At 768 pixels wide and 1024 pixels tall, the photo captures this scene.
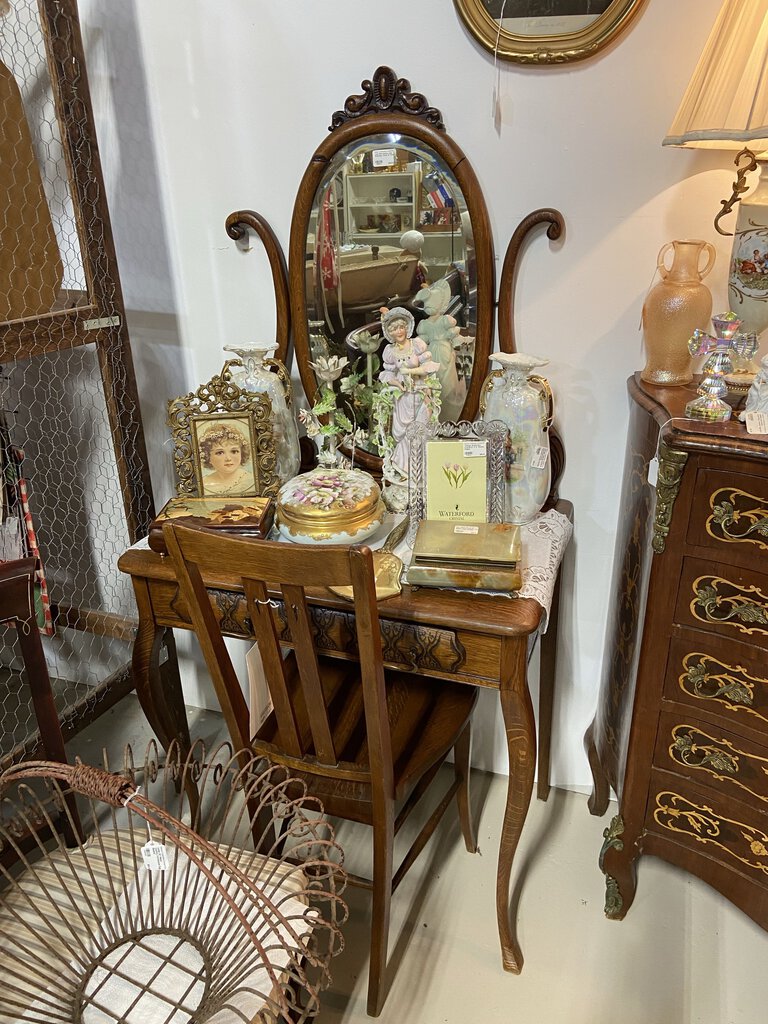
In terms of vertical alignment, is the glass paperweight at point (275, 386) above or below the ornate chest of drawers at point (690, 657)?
above

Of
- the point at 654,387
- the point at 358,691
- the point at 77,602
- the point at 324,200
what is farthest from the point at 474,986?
the point at 324,200

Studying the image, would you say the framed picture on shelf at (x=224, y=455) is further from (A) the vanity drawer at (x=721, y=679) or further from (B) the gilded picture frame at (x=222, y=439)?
(A) the vanity drawer at (x=721, y=679)

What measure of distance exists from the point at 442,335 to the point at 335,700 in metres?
0.77

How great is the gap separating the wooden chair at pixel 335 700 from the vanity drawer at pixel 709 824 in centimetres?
41

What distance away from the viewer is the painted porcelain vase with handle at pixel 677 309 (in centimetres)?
128

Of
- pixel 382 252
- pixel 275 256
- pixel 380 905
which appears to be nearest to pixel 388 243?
pixel 382 252

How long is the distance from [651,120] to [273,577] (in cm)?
106

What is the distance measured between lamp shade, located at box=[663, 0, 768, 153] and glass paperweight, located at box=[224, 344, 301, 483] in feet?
2.82

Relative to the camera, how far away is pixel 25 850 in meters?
1.66

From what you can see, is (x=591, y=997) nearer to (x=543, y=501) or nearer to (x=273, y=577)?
(x=543, y=501)

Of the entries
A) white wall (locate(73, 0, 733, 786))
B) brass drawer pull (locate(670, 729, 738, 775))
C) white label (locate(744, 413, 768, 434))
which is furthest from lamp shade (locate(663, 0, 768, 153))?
brass drawer pull (locate(670, 729, 738, 775))

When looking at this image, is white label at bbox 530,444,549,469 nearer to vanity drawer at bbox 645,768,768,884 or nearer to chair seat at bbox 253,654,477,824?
chair seat at bbox 253,654,477,824

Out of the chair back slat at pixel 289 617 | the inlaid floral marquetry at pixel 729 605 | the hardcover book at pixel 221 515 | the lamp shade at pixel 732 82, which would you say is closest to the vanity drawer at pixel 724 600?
the inlaid floral marquetry at pixel 729 605

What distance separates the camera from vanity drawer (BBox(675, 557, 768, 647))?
1.15 meters
